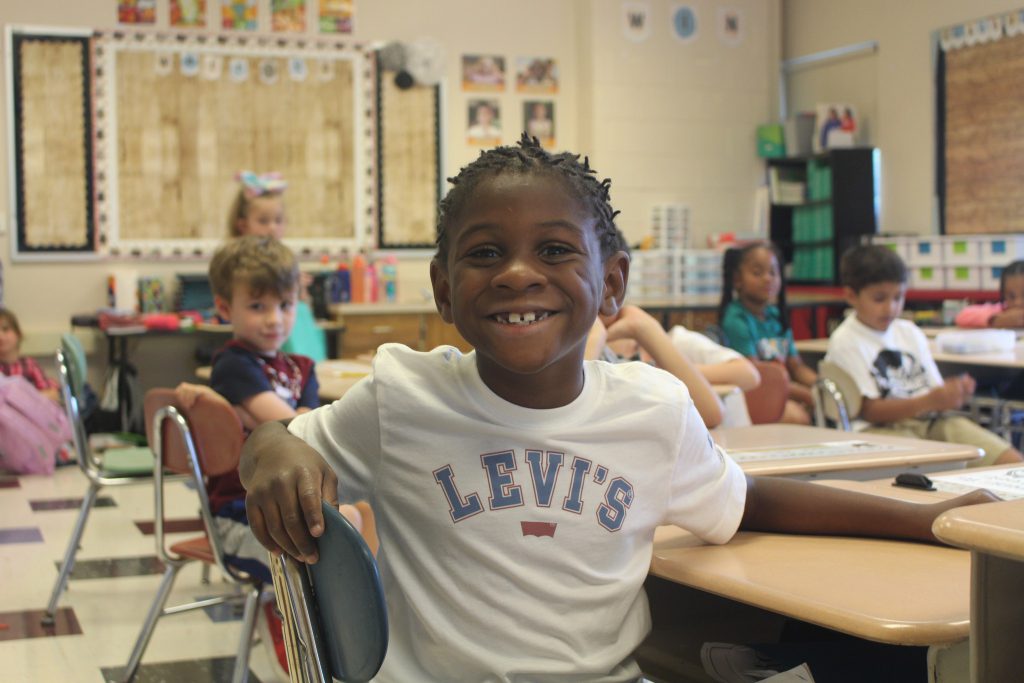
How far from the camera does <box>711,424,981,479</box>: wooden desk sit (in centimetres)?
186

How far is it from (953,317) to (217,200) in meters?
4.26

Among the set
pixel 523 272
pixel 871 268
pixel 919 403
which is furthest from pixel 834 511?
pixel 871 268

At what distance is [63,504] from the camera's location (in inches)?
198

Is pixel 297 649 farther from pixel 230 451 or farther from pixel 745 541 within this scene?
pixel 230 451

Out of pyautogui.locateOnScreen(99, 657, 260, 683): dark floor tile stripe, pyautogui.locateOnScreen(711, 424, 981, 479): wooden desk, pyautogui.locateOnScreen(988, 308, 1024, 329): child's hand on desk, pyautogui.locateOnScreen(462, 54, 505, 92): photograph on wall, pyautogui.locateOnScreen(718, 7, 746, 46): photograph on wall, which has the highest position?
pyautogui.locateOnScreen(718, 7, 746, 46): photograph on wall

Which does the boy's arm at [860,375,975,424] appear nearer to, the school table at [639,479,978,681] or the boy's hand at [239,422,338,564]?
the school table at [639,479,978,681]

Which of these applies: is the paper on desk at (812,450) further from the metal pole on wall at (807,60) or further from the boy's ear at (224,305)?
the metal pole on wall at (807,60)

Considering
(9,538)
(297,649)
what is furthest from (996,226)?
(297,649)

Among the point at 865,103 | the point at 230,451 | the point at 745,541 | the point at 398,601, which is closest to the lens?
the point at 398,601

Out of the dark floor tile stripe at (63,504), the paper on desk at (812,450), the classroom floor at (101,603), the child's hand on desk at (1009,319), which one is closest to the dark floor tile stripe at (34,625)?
the classroom floor at (101,603)

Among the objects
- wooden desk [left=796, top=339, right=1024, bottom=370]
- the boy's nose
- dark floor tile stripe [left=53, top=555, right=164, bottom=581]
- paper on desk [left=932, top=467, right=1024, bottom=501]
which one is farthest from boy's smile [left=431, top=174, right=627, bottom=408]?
wooden desk [left=796, top=339, right=1024, bottom=370]

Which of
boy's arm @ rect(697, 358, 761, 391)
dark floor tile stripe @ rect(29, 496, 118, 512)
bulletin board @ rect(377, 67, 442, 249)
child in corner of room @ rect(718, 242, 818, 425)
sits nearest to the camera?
boy's arm @ rect(697, 358, 761, 391)

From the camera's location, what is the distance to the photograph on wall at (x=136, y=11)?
6992mm

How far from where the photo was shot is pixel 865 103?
8031mm
